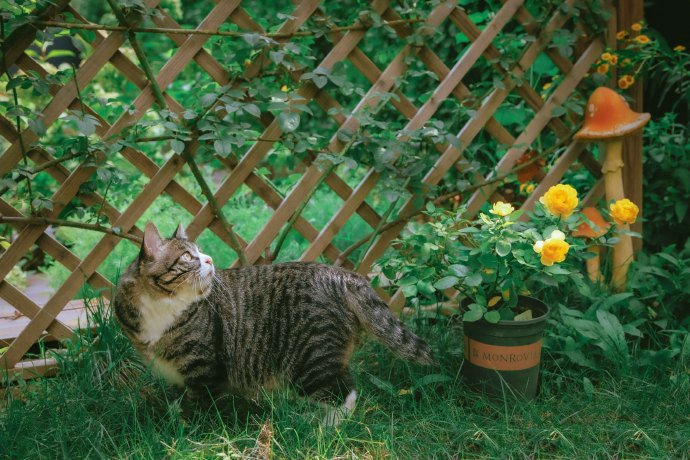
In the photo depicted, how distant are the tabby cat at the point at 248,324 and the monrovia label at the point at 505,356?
0.16 meters

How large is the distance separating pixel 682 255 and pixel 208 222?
2.01 metres

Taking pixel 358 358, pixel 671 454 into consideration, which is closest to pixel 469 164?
pixel 358 358

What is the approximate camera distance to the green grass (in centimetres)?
182

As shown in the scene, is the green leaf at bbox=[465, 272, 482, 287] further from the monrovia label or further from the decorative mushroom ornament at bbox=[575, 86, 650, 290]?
the decorative mushroom ornament at bbox=[575, 86, 650, 290]

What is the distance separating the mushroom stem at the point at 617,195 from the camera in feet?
9.00

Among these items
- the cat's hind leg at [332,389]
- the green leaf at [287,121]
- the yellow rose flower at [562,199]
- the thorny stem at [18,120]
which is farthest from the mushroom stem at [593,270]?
the thorny stem at [18,120]

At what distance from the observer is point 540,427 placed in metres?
1.93

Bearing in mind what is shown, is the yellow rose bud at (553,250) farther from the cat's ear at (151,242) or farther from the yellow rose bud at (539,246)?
the cat's ear at (151,242)

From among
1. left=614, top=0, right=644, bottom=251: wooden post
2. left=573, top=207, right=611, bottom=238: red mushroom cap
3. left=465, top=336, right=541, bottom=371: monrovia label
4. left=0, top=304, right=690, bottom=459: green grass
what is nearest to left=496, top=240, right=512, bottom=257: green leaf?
left=465, top=336, right=541, bottom=371: monrovia label

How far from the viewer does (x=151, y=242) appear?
1.90m

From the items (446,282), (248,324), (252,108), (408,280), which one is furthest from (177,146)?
(446,282)

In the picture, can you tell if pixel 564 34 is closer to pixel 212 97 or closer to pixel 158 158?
pixel 212 97

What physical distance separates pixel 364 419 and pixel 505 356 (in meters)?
0.50

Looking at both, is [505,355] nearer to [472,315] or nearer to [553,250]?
[472,315]
